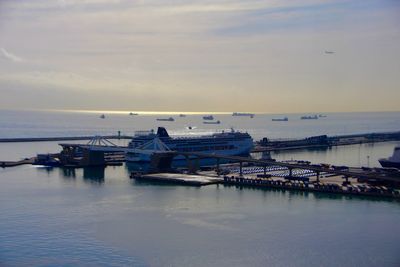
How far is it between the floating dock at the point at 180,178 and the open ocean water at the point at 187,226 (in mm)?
518

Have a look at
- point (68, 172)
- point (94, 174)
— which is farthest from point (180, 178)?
point (68, 172)

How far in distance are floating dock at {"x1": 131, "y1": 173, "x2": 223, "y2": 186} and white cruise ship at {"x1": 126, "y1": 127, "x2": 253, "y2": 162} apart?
2.70m

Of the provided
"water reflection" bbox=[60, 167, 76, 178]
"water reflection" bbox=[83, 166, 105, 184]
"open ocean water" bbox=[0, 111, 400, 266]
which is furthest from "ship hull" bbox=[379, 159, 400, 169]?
"water reflection" bbox=[60, 167, 76, 178]

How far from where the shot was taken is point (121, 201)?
12203 millimetres

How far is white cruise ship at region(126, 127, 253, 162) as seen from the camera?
66.5 feet

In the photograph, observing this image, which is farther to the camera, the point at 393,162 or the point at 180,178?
the point at 393,162

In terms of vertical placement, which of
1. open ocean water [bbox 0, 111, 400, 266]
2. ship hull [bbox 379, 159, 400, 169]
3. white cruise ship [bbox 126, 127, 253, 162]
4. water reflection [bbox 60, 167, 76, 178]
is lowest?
open ocean water [bbox 0, 111, 400, 266]

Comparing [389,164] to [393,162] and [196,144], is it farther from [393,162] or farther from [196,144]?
[196,144]

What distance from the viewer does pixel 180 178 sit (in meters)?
15.5

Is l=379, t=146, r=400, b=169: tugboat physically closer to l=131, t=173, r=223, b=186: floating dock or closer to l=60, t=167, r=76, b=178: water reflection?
l=131, t=173, r=223, b=186: floating dock

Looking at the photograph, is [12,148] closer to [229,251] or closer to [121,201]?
[121,201]

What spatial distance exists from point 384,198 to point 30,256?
8.39 metres

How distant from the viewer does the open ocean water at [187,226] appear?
7.94 m

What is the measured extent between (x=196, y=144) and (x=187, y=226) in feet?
37.0
